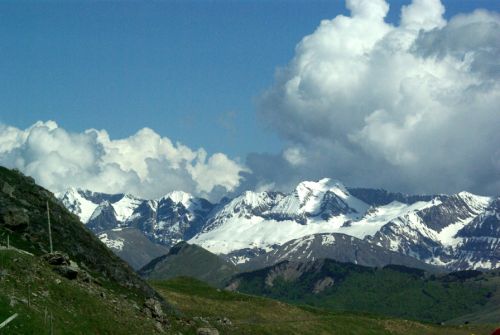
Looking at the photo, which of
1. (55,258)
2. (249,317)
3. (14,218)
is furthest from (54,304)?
(249,317)

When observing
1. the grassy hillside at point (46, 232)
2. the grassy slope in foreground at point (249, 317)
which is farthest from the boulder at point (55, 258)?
the grassy slope in foreground at point (249, 317)

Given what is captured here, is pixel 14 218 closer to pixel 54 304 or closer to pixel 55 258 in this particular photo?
pixel 55 258

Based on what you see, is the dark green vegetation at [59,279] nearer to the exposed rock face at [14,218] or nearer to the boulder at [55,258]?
the exposed rock face at [14,218]

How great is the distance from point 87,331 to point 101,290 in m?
16.0

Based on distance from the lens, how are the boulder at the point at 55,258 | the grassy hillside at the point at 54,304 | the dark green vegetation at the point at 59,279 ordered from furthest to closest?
the boulder at the point at 55,258
the dark green vegetation at the point at 59,279
the grassy hillside at the point at 54,304

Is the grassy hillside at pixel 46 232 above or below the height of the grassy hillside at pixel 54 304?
above

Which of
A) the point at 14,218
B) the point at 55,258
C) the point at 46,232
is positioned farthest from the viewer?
the point at 46,232

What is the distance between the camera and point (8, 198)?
10419 cm

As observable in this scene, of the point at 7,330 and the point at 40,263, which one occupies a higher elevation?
the point at 40,263

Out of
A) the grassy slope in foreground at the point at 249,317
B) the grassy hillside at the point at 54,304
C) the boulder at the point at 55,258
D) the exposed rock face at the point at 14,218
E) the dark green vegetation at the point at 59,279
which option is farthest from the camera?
the grassy slope in foreground at the point at 249,317

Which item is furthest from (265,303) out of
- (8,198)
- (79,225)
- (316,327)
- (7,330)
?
(7,330)

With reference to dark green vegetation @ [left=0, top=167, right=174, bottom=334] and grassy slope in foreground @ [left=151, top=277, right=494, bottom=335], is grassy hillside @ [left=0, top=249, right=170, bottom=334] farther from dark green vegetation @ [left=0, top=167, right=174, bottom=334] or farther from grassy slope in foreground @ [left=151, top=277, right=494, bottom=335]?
grassy slope in foreground @ [left=151, top=277, right=494, bottom=335]

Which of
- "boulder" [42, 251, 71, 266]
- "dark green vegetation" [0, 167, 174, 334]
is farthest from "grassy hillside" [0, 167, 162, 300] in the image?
"boulder" [42, 251, 71, 266]

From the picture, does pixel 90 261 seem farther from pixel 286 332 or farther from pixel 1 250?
pixel 286 332
